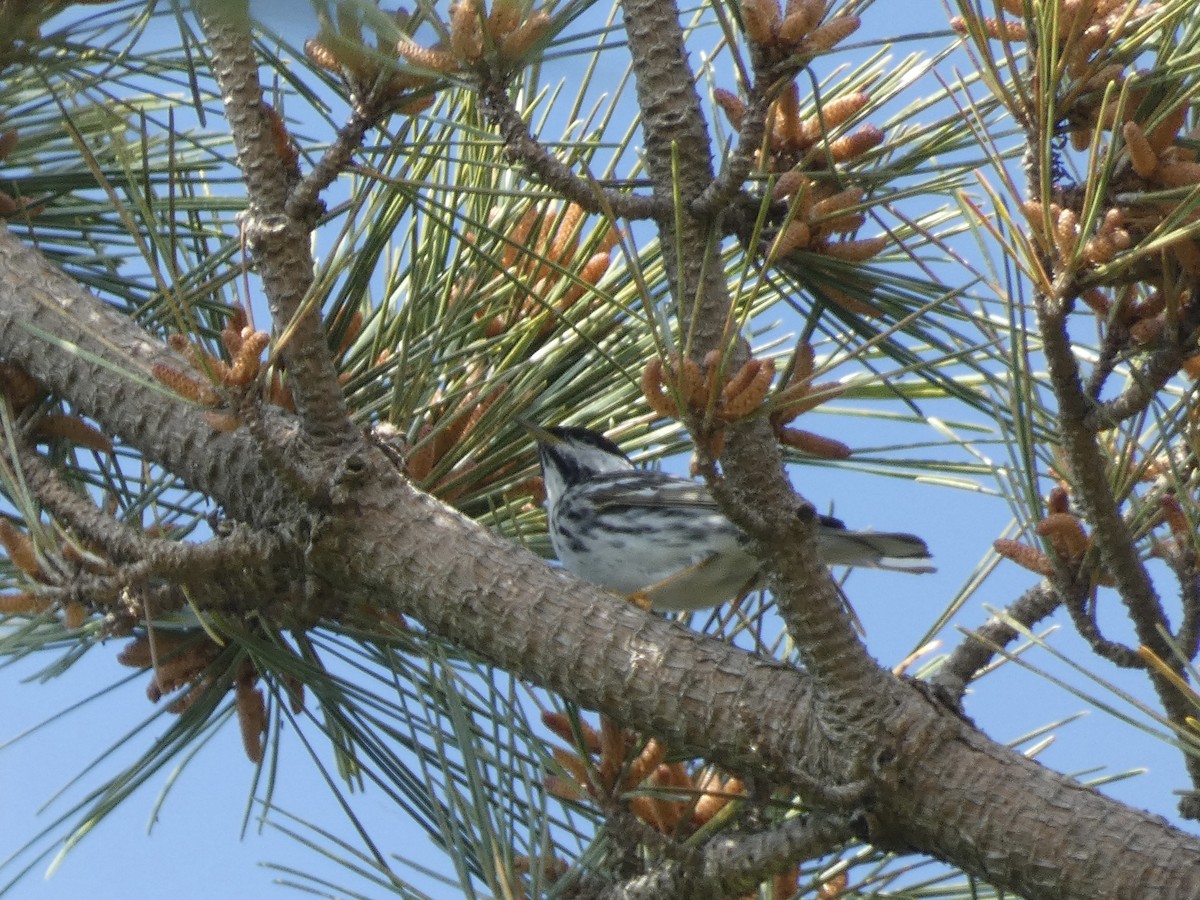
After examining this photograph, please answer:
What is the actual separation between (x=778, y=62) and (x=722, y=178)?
0.42 ft

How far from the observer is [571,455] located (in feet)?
8.83

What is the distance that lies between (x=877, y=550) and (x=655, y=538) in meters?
0.45

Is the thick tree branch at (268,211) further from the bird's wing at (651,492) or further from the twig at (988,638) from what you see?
the bird's wing at (651,492)

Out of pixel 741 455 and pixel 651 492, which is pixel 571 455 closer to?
pixel 651 492

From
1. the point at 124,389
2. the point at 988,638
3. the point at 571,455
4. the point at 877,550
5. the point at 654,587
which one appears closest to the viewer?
the point at 988,638

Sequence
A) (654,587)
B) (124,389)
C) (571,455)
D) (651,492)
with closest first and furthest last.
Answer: (124,389) → (654,587) → (571,455) → (651,492)

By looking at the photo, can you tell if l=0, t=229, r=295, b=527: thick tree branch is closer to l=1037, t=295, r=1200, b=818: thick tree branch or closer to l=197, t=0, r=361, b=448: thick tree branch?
l=197, t=0, r=361, b=448: thick tree branch

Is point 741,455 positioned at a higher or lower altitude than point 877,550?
lower

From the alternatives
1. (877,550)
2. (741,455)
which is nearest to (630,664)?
(741,455)

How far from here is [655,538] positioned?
9.14 feet

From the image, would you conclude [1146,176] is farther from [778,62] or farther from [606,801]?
[606,801]

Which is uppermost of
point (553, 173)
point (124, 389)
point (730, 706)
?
point (553, 173)

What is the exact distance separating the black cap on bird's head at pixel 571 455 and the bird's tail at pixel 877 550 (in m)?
0.40

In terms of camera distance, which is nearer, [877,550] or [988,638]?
[988,638]
